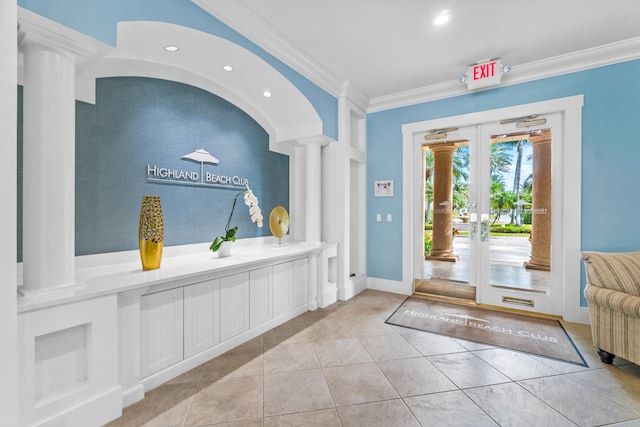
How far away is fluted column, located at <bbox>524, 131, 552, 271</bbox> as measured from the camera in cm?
358

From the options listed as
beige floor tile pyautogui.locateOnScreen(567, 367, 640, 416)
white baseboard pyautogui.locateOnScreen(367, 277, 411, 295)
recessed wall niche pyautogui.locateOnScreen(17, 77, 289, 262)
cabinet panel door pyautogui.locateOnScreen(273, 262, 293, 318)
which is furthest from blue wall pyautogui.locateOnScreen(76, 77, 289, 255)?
beige floor tile pyautogui.locateOnScreen(567, 367, 640, 416)

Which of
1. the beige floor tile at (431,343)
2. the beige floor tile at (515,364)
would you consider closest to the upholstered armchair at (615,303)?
the beige floor tile at (515,364)

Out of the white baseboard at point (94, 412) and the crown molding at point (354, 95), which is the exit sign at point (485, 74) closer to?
the crown molding at point (354, 95)

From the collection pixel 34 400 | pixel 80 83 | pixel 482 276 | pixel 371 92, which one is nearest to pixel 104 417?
pixel 34 400

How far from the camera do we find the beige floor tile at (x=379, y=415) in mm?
1758

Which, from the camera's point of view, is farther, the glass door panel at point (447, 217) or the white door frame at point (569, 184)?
the glass door panel at point (447, 217)

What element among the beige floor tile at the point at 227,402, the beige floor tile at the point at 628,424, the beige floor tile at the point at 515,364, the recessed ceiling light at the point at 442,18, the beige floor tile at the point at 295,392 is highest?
the recessed ceiling light at the point at 442,18

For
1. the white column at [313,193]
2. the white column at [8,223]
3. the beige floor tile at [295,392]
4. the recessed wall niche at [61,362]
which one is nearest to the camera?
the white column at [8,223]

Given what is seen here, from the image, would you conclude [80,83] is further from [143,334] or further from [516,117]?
[516,117]

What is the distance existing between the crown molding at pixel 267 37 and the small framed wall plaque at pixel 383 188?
1.61 meters

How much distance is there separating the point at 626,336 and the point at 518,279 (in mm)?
1475

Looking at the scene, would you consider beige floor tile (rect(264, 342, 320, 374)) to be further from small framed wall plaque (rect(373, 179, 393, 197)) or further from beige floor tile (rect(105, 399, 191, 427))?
small framed wall plaque (rect(373, 179, 393, 197))

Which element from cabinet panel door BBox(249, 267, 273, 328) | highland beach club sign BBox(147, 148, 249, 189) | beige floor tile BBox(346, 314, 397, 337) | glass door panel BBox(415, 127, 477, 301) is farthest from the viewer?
glass door panel BBox(415, 127, 477, 301)

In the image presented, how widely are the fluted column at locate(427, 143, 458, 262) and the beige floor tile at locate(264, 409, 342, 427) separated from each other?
122 inches
